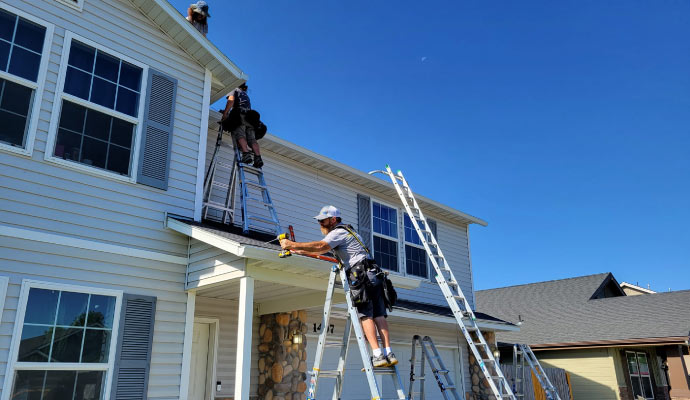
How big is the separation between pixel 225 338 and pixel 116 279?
2.33 metres

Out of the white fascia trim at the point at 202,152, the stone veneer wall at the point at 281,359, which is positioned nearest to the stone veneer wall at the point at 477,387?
the stone veneer wall at the point at 281,359

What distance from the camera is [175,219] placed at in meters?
6.04

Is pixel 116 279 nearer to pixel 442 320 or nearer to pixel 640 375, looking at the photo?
pixel 442 320

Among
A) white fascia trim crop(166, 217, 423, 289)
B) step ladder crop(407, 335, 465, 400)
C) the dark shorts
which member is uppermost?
white fascia trim crop(166, 217, 423, 289)

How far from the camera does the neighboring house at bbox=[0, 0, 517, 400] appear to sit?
5.04 metres

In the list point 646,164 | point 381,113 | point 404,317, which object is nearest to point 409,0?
point 381,113

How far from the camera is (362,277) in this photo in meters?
4.45

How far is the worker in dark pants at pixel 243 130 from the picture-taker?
7656 millimetres

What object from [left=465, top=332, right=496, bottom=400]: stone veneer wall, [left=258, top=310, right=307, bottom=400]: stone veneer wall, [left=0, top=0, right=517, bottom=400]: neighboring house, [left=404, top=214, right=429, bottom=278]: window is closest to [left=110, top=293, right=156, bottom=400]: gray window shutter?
[left=0, top=0, right=517, bottom=400]: neighboring house

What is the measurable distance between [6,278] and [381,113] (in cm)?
1279

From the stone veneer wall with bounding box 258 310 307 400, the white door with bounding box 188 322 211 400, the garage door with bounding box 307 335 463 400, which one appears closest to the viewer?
the white door with bounding box 188 322 211 400

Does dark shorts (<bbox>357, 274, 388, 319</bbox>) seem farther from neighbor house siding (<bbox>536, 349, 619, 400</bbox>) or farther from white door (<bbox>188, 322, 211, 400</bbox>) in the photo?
neighbor house siding (<bbox>536, 349, 619, 400</bbox>)

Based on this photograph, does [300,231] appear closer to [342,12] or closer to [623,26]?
[342,12]

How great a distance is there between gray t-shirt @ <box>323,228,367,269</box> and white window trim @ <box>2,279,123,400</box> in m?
2.56
